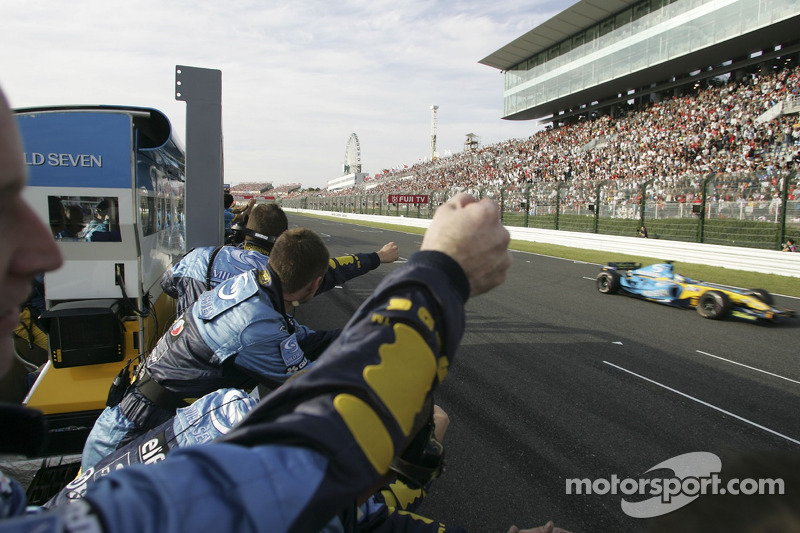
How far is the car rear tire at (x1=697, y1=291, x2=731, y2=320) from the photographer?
24.9 ft

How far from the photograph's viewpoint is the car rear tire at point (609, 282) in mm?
9633

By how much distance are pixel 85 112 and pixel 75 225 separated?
88cm

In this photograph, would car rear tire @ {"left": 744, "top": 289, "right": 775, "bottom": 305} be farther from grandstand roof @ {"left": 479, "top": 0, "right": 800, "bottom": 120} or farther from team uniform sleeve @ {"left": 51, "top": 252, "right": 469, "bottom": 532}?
grandstand roof @ {"left": 479, "top": 0, "right": 800, "bottom": 120}

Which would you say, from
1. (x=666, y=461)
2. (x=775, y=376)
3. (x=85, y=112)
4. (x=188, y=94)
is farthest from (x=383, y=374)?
(x=775, y=376)

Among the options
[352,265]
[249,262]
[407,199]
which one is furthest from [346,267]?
[407,199]

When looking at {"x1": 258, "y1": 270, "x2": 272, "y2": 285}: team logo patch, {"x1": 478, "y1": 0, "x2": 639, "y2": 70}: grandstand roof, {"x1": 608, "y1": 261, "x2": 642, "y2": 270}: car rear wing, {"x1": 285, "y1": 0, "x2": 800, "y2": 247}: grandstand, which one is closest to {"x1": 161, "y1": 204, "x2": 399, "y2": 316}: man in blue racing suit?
{"x1": 258, "y1": 270, "x2": 272, "y2": 285}: team logo patch

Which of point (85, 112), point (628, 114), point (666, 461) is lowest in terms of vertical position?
point (666, 461)

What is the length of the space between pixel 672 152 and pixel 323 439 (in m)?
30.0

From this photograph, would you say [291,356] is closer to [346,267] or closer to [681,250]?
[346,267]

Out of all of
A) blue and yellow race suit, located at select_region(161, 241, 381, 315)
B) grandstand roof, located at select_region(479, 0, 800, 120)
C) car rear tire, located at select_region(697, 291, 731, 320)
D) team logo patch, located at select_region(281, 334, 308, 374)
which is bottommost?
car rear tire, located at select_region(697, 291, 731, 320)

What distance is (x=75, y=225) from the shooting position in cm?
378

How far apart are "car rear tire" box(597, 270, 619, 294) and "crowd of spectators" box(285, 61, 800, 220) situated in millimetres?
7190

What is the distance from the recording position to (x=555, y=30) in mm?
39562

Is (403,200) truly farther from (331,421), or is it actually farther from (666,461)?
(331,421)
